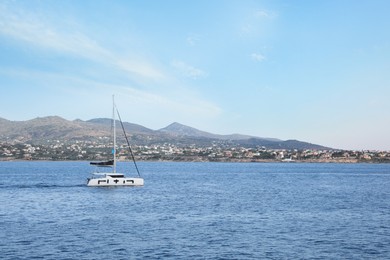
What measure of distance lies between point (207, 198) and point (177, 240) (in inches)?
1566

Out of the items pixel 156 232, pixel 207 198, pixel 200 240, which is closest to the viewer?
pixel 200 240

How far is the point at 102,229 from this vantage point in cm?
A: 4925

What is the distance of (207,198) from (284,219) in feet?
89.2

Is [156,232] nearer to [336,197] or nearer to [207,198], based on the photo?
[207,198]

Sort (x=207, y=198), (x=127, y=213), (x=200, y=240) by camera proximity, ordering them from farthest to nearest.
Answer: (x=207, y=198), (x=127, y=213), (x=200, y=240)

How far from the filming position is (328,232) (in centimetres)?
4778

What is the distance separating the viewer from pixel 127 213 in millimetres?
62188

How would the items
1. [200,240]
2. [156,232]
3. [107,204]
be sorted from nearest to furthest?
[200,240] < [156,232] < [107,204]

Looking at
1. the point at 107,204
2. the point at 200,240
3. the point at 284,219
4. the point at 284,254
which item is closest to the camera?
the point at 284,254

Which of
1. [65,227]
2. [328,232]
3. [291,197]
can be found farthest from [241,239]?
[291,197]

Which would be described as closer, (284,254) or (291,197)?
(284,254)

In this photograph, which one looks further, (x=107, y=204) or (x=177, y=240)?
(x=107, y=204)

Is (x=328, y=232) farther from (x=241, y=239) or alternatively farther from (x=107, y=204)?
(x=107, y=204)

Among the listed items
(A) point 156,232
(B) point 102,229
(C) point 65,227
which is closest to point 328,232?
(A) point 156,232
